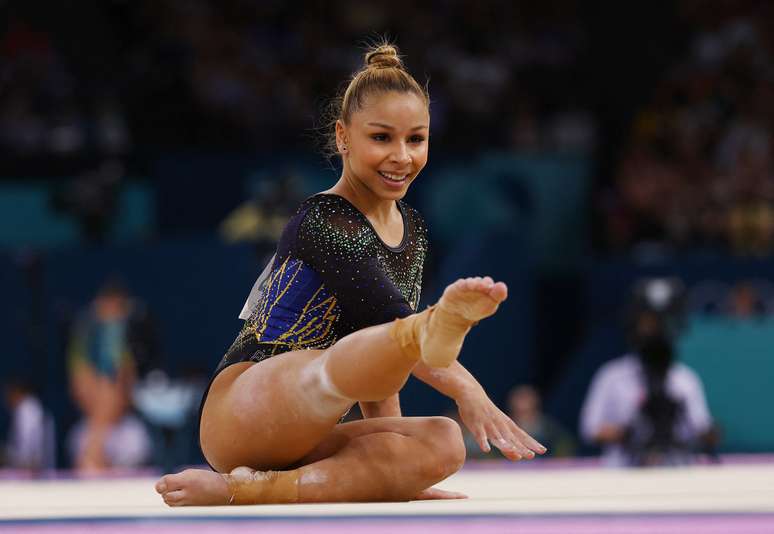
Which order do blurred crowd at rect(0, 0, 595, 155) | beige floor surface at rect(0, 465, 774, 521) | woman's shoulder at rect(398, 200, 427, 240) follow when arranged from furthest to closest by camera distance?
blurred crowd at rect(0, 0, 595, 155), woman's shoulder at rect(398, 200, 427, 240), beige floor surface at rect(0, 465, 774, 521)

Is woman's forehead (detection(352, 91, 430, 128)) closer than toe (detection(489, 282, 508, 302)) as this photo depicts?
No

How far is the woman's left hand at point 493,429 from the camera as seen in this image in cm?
283

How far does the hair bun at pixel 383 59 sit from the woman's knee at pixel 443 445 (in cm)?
85

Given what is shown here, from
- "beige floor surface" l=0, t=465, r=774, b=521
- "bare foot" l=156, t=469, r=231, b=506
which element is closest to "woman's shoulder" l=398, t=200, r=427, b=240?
"beige floor surface" l=0, t=465, r=774, b=521

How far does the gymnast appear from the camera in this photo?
290 cm

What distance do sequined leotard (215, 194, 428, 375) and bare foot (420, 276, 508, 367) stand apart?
313 mm

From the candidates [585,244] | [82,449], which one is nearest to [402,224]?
[82,449]

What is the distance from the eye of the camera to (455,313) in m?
2.51

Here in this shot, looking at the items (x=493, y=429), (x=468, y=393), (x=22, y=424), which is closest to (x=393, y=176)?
(x=468, y=393)

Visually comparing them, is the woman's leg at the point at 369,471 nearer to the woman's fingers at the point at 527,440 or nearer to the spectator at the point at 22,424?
the woman's fingers at the point at 527,440

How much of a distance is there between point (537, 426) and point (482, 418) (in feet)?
16.5

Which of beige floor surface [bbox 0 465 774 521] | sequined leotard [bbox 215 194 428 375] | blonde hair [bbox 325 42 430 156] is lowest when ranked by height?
beige floor surface [bbox 0 465 774 521]

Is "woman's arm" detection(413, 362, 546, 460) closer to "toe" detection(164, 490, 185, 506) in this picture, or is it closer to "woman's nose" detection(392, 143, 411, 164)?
"woman's nose" detection(392, 143, 411, 164)

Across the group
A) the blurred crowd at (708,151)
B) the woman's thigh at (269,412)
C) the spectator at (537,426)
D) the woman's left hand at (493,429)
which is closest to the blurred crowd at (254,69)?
the blurred crowd at (708,151)
